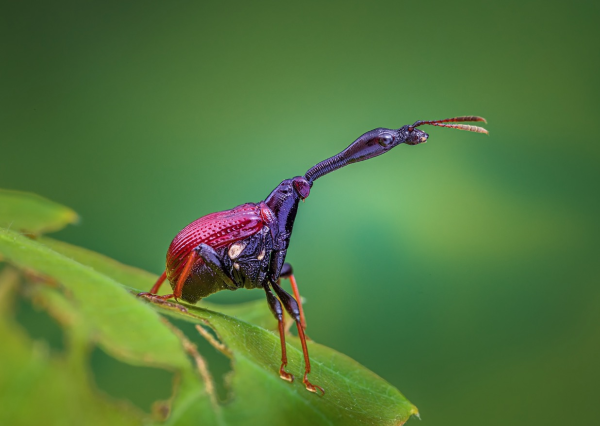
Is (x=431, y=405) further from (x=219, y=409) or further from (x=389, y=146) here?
(x=219, y=409)

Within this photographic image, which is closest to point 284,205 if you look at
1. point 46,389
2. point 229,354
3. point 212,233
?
point 212,233

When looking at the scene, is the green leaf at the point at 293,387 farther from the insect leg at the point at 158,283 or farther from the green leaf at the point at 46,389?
the insect leg at the point at 158,283

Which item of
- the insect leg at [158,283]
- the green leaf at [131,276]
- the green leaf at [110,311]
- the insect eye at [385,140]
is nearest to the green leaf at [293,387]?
the green leaf at [110,311]

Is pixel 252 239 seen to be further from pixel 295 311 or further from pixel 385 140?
pixel 385 140

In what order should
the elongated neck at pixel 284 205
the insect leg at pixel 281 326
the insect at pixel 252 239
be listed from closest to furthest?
the insect leg at pixel 281 326
the insect at pixel 252 239
the elongated neck at pixel 284 205

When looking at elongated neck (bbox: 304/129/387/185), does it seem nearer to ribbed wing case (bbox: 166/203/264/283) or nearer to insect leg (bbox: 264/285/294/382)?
ribbed wing case (bbox: 166/203/264/283)
